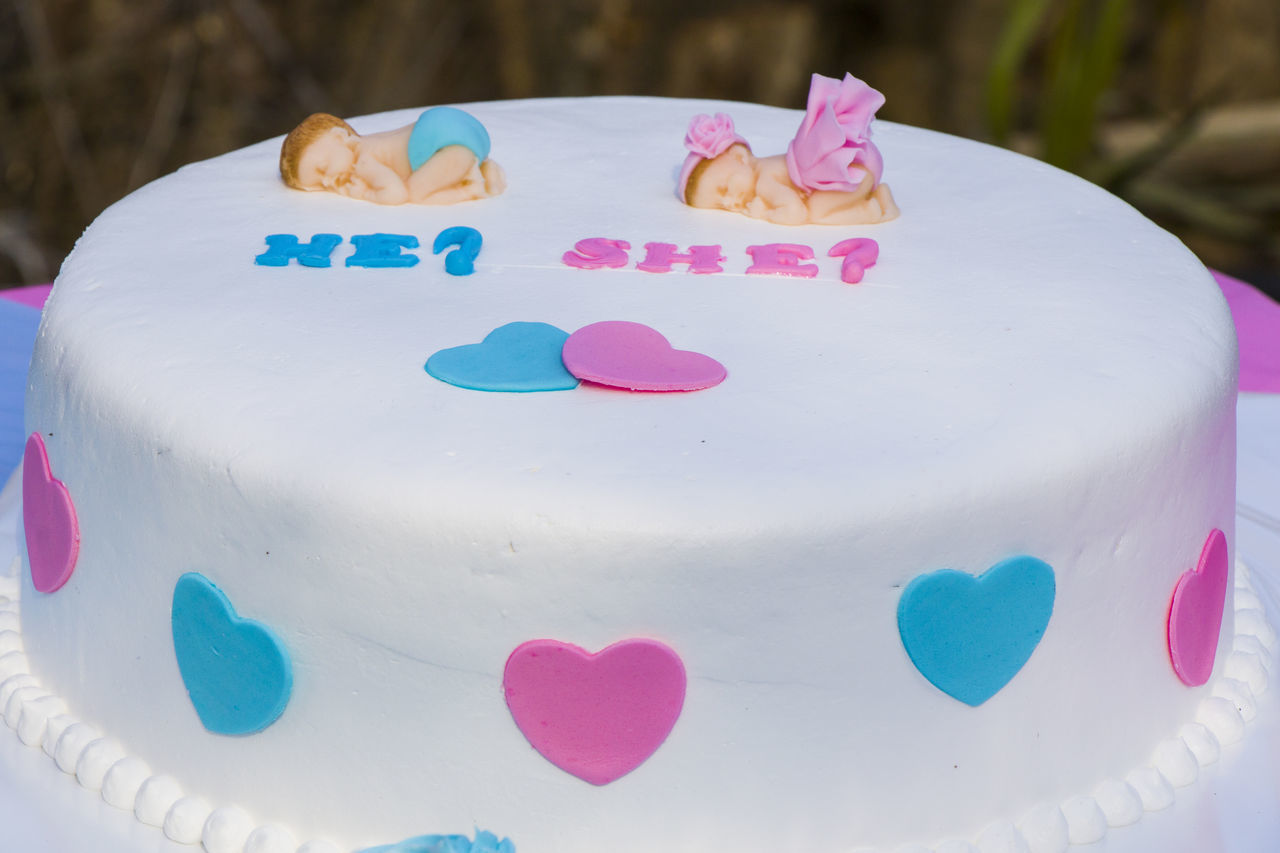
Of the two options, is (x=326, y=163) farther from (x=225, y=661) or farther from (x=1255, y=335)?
(x=1255, y=335)

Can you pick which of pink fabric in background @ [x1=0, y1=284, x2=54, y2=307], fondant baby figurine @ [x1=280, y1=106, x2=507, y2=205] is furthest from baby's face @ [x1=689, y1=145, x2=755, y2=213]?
pink fabric in background @ [x1=0, y1=284, x2=54, y2=307]

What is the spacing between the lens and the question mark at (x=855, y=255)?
1.91 meters

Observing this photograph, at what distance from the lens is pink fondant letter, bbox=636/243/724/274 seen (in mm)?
1931

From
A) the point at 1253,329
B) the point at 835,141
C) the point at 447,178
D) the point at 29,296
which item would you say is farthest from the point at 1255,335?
the point at 29,296

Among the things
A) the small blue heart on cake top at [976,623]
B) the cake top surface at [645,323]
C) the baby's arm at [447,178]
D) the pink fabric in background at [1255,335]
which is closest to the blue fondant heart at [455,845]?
the cake top surface at [645,323]

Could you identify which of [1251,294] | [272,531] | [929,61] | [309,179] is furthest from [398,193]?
[929,61]

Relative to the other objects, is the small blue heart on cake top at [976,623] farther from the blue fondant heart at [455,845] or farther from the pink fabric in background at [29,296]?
A: the pink fabric in background at [29,296]

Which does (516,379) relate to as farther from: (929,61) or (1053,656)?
(929,61)

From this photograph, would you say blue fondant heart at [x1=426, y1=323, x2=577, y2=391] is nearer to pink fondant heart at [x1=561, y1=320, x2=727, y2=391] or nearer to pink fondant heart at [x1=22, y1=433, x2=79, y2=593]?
pink fondant heart at [x1=561, y1=320, x2=727, y2=391]

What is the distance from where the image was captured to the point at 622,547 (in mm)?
1457

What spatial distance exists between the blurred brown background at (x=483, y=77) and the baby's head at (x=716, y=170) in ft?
8.49

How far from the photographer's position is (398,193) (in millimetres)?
2139

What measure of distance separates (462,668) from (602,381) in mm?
317

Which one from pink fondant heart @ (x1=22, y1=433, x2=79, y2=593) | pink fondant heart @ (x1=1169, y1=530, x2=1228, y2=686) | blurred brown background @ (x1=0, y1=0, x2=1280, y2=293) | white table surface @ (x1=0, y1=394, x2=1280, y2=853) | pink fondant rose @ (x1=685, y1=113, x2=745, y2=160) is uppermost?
pink fondant rose @ (x1=685, y1=113, x2=745, y2=160)
